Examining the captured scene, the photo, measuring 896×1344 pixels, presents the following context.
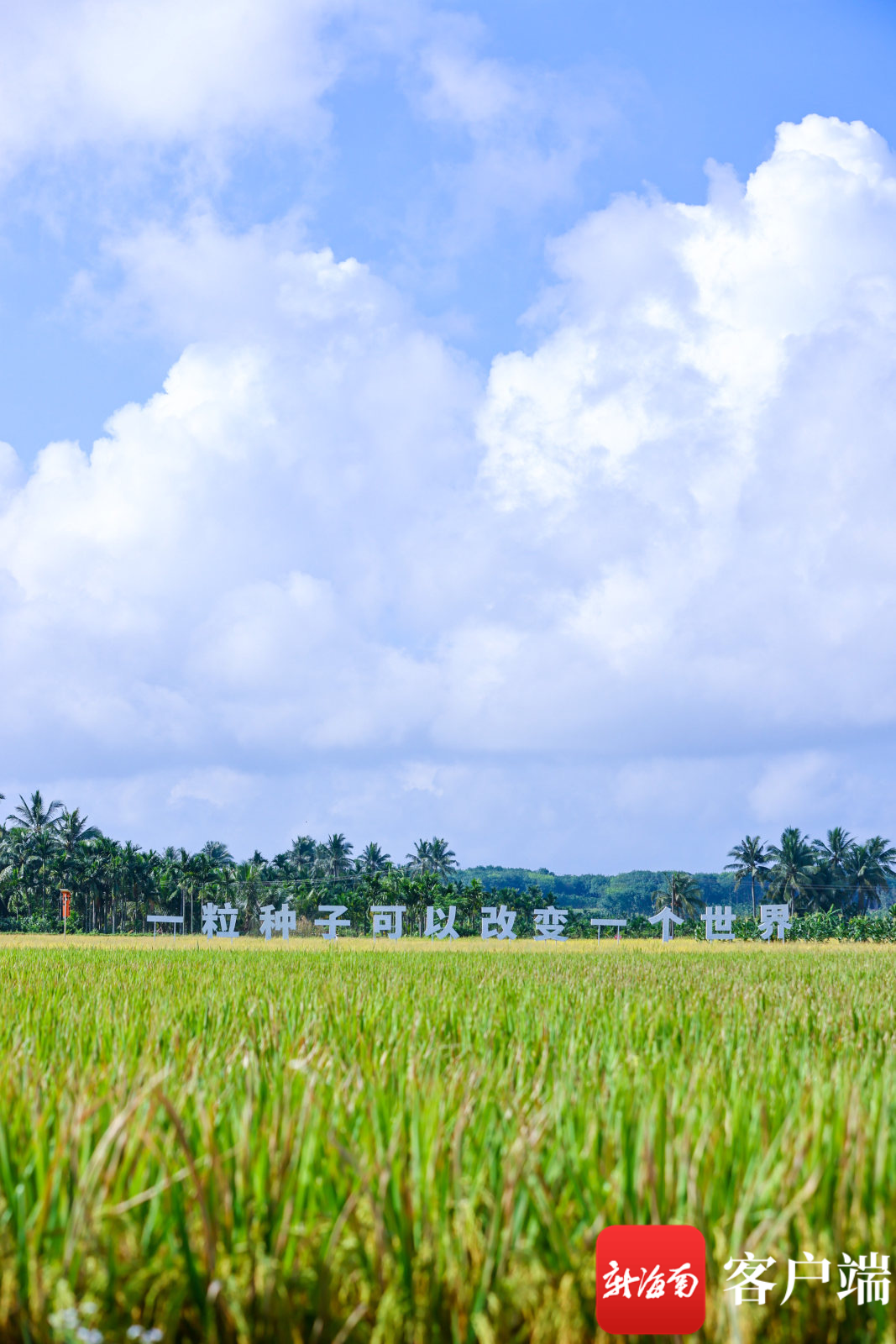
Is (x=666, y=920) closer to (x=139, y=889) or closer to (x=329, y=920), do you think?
(x=329, y=920)

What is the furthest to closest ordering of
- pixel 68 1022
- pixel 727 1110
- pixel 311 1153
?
→ pixel 68 1022, pixel 727 1110, pixel 311 1153

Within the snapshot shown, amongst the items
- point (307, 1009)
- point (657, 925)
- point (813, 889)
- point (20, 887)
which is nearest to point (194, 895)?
point (20, 887)

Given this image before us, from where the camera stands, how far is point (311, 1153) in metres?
1.71

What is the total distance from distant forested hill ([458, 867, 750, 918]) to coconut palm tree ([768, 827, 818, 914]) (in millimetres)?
33233

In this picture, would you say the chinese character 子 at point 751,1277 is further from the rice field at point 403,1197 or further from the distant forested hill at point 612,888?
the distant forested hill at point 612,888

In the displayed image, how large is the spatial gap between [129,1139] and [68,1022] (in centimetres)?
333

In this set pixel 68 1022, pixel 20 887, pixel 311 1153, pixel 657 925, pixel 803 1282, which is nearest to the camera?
pixel 803 1282

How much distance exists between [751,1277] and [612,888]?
136255 millimetres

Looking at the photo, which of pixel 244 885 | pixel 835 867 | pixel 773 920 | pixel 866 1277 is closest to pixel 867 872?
pixel 835 867

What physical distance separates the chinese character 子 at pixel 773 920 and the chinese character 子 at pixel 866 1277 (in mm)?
48588

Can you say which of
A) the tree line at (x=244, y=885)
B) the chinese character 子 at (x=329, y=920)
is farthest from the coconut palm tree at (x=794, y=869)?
the chinese character 子 at (x=329, y=920)

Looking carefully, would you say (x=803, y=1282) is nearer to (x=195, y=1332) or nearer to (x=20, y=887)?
(x=195, y=1332)

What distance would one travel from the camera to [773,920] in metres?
48.7

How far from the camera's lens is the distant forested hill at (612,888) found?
11931 cm
